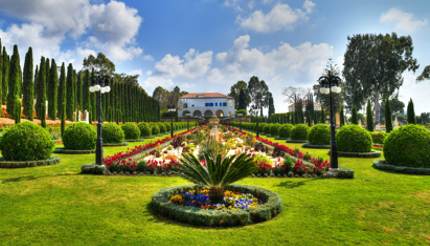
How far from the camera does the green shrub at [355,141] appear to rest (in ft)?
48.4

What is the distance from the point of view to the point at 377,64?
48.7 meters

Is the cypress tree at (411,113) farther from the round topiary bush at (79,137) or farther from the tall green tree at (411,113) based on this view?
the round topiary bush at (79,137)

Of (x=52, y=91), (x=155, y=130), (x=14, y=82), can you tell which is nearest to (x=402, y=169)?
(x=155, y=130)

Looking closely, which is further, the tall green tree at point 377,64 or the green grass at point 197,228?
the tall green tree at point 377,64

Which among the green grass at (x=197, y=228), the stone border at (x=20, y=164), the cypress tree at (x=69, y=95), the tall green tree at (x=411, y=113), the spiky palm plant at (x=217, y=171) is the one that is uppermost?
the cypress tree at (x=69, y=95)

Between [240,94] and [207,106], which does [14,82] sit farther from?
[240,94]

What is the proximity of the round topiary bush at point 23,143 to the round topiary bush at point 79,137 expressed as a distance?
402 centimetres

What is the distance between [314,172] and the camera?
31.9ft

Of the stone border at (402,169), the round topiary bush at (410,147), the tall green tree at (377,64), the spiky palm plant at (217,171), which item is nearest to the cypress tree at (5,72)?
the spiky palm plant at (217,171)

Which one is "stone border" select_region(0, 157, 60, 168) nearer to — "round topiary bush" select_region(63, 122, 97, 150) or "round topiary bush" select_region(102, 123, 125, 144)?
"round topiary bush" select_region(63, 122, 97, 150)

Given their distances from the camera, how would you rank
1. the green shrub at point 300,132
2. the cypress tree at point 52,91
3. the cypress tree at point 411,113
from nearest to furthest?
the green shrub at point 300,132 < the cypress tree at point 411,113 < the cypress tree at point 52,91

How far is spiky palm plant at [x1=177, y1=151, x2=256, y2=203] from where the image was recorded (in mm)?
5773

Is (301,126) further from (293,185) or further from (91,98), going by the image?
(91,98)

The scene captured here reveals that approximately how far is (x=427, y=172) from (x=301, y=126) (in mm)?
14651
